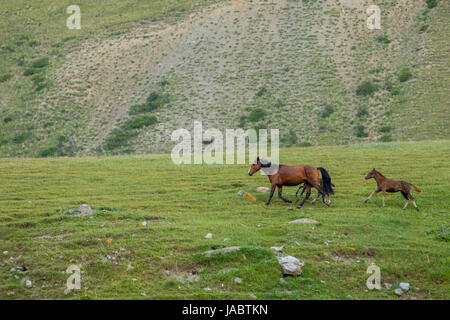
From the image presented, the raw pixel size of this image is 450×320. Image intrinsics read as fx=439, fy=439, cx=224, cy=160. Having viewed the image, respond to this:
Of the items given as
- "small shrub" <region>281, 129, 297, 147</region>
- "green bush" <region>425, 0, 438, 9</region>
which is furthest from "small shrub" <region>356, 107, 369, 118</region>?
"green bush" <region>425, 0, 438, 9</region>

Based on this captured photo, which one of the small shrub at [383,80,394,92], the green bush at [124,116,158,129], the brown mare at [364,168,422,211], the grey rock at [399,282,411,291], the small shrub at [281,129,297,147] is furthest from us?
the small shrub at [383,80,394,92]

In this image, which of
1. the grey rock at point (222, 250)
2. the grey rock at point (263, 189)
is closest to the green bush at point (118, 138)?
the grey rock at point (263, 189)

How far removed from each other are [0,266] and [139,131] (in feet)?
161

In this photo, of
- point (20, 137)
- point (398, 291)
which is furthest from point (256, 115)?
point (398, 291)

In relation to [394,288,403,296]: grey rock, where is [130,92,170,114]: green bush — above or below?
above

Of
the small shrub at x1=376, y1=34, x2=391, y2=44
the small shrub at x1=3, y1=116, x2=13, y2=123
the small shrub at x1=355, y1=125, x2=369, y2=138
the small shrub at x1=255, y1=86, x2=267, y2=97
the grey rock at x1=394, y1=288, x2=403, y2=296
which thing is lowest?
the grey rock at x1=394, y1=288, x2=403, y2=296

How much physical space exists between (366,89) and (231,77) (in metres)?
20.3

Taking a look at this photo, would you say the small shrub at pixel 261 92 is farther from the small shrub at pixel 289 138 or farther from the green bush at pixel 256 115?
the small shrub at pixel 289 138

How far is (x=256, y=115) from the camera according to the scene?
5997 cm

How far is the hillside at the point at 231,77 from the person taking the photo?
57312 millimetres

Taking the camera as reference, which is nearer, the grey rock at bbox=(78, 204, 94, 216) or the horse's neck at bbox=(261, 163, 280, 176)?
the grey rock at bbox=(78, 204, 94, 216)

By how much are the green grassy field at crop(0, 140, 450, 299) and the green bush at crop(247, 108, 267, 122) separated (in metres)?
36.5

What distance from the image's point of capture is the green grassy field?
35.6ft

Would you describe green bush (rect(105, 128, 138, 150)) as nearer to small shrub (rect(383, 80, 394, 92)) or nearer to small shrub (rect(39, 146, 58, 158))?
small shrub (rect(39, 146, 58, 158))
